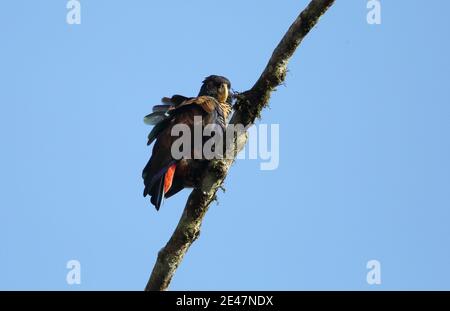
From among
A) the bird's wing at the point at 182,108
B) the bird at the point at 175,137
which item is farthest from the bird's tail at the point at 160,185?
the bird's wing at the point at 182,108

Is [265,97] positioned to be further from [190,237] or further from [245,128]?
[190,237]

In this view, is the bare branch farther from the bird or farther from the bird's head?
the bird's head

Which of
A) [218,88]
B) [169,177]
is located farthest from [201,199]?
[218,88]

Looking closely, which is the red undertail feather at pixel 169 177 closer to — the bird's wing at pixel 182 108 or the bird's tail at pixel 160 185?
the bird's tail at pixel 160 185

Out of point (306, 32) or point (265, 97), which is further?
point (265, 97)

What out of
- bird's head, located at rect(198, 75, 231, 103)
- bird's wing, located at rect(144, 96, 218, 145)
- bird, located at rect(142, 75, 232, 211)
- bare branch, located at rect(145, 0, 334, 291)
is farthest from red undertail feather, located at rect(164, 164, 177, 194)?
bare branch, located at rect(145, 0, 334, 291)

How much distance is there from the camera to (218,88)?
8.10m

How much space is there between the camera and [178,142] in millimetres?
7320

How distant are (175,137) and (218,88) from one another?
101 cm

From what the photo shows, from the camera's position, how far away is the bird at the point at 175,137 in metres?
7.11
